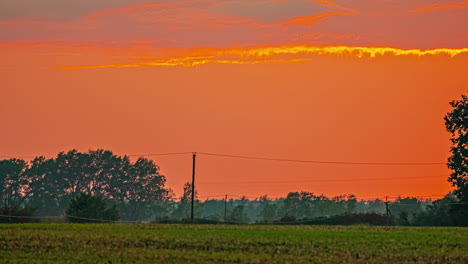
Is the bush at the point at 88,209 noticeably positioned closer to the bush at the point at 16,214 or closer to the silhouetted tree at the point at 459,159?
the bush at the point at 16,214

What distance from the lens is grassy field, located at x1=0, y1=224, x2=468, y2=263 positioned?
148 ft

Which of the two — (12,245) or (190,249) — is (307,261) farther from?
(12,245)

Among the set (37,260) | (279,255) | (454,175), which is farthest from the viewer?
(454,175)

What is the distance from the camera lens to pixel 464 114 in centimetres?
11931

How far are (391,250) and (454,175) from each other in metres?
66.6

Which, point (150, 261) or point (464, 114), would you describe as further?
point (464, 114)

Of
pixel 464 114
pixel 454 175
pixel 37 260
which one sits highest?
pixel 464 114

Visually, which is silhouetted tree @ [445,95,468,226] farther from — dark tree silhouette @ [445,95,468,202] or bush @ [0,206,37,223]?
bush @ [0,206,37,223]

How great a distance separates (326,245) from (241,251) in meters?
7.18

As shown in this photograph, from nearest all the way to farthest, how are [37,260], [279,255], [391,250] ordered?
[37,260] → [279,255] → [391,250]

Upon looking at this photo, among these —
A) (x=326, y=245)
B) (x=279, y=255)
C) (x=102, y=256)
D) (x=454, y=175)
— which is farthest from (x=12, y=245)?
(x=454, y=175)

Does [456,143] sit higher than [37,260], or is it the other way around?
[456,143]

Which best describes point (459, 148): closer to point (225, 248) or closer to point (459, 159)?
point (459, 159)

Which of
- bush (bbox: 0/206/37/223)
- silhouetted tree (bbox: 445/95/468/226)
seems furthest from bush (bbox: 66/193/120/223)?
silhouetted tree (bbox: 445/95/468/226)
